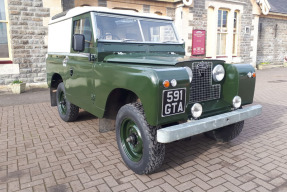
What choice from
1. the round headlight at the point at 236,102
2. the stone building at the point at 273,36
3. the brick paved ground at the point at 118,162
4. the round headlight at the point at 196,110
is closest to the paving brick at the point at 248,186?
the brick paved ground at the point at 118,162

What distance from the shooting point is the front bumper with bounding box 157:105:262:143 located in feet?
8.45

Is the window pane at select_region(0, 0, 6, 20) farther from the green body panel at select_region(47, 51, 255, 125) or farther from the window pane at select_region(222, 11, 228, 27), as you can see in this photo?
the window pane at select_region(222, 11, 228, 27)

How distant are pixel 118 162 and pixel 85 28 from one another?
7.29 ft

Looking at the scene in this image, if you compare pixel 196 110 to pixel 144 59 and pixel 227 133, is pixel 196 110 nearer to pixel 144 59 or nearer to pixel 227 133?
pixel 144 59

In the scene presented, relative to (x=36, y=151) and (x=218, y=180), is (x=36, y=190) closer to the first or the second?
(x=36, y=151)

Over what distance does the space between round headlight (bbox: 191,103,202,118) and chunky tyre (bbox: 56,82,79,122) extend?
287cm

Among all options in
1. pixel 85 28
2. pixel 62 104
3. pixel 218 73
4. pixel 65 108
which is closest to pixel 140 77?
pixel 218 73

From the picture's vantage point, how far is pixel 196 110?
3.02 metres

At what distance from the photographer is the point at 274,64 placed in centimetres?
1766

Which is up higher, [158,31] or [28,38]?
[28,38]

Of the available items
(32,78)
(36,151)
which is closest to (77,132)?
(36,151)

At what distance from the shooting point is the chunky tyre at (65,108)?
5047 mm

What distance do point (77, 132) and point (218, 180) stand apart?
282 cm

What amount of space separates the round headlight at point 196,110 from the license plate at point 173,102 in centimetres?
28
